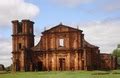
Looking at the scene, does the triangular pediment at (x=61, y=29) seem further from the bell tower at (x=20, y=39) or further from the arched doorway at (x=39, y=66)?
the arched doorway at (x=39, y=66)

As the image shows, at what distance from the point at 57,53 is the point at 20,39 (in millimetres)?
7376

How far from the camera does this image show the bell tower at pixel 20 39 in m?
65.5

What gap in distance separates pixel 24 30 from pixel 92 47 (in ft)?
41.4

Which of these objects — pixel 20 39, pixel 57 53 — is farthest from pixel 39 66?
pixel 20 39

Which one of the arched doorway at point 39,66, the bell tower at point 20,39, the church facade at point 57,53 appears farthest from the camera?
the bell tower at point 20,39

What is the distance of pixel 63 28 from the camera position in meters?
63.9

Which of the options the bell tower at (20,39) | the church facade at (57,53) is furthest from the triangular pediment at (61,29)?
the bell tower at (20,39)

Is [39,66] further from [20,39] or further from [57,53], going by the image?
[20,39]

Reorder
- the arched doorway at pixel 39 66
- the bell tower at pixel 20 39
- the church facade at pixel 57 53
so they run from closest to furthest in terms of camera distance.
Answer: the church facade at pixel 57 53
the arched doorway at pixel 39 66
the bell tower at pixel 20 39

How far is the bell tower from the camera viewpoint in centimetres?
6550

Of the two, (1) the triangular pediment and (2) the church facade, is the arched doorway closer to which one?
(2) the church facade

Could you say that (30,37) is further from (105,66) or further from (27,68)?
(105,66)

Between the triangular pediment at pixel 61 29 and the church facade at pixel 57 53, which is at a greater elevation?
the triangular pediment at pixel 61 29

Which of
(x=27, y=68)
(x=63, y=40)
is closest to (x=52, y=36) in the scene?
(x=63, y=40)
